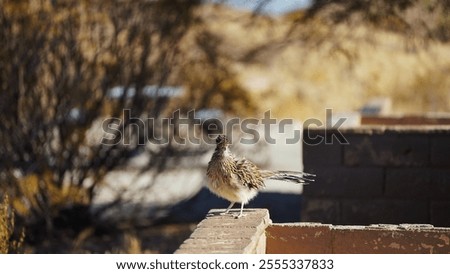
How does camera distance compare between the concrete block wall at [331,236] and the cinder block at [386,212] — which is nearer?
the concrete block wall at [331,236]

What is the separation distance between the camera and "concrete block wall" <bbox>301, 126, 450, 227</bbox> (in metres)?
8.24

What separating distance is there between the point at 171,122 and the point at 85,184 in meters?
1.25

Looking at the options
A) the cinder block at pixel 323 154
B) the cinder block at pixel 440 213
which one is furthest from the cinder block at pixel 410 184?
the cinder block at pixel 323 154

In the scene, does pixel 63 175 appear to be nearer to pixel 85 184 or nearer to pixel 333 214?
pixel 85 184

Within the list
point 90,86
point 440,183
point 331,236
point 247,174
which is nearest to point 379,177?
point 440,183

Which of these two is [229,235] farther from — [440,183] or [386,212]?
[440,183]

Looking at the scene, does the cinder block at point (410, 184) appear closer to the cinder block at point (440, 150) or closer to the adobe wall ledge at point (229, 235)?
the cinder block at point (440, 150)

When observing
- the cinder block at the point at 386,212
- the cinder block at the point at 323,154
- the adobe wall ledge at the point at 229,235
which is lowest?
the cinder block at the point at 386,212

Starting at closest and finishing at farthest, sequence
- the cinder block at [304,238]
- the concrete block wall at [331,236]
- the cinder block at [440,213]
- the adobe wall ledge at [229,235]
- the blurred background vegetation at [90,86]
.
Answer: the adobe wall ledge at [229,235] < the concrete block wall at [331,236] < the cinder block at [304,238] < the cinder block at [440,213] < the blurred background vegetation at [90,86]

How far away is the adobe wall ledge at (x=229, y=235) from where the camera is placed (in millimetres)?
4652

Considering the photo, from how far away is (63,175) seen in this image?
11047mm

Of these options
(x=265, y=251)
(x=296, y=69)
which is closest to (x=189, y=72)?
(x=265, y=251)

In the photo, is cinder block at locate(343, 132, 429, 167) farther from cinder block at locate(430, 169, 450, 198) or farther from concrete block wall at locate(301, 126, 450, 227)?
cinder block at locate(430, 169, 450, 198)

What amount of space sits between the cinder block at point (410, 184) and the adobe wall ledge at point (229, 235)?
9.32ft
